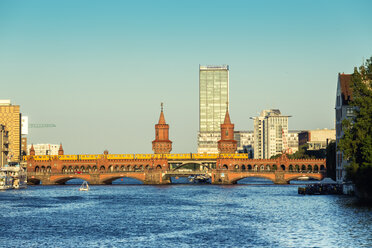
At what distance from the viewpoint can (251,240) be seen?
77875mm

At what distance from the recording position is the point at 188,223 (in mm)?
96062

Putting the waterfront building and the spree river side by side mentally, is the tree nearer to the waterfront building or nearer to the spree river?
the spree river

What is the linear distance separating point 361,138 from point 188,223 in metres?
39.2

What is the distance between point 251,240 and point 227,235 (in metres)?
5.27

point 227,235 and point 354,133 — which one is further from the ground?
point 354,133

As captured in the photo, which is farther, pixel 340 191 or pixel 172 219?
pixel 340 191

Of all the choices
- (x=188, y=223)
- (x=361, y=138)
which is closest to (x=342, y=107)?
(x=361, y=138)

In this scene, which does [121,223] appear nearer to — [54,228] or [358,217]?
[54,228]

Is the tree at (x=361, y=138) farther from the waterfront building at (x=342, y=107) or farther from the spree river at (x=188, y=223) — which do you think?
the waterfront building at (x=342, y=107)

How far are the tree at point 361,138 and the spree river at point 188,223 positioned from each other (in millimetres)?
5156

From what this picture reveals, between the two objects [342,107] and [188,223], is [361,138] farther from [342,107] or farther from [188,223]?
[188,223]

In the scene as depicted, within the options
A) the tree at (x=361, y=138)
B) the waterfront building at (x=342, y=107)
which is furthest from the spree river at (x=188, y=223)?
the waterfront building at (x=342, y=107)

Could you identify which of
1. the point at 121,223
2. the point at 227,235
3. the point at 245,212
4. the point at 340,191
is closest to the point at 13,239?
the point at 121,223

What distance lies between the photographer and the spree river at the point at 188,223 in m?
77.1
